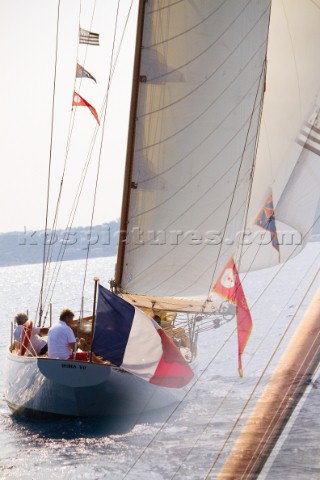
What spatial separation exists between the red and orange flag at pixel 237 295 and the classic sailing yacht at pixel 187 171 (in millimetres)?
5526

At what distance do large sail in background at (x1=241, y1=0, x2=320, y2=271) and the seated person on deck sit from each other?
11.5 ft

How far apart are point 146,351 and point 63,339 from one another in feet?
18.7

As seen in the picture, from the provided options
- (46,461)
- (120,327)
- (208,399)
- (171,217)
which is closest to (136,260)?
(171,217)

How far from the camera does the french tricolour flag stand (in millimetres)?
6836

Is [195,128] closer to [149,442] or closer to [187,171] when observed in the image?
[187,171]

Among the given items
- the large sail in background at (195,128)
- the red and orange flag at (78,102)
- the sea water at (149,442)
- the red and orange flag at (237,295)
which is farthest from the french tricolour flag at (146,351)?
the red and orange flag at (78,102)

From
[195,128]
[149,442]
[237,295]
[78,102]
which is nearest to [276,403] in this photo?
[237,295]

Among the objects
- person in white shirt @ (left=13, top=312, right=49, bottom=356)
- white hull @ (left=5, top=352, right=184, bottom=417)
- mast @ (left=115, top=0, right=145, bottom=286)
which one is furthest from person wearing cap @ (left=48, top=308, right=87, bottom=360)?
mast @ (left=115, top=0, right=145, bottom=286)

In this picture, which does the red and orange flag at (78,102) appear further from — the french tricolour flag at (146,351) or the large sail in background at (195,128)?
the french tricolour flag at (146,351)

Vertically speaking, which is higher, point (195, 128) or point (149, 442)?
point (195, 128)

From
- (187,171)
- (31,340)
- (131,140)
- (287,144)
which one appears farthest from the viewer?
(31,340)

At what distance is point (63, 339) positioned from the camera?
12398mm

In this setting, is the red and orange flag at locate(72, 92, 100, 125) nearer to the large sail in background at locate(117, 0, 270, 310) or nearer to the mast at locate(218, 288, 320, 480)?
the large sail in background at locate(117, 0, 270, 310)

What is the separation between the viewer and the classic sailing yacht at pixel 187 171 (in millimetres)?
12727
